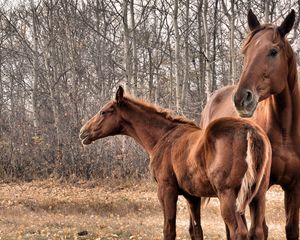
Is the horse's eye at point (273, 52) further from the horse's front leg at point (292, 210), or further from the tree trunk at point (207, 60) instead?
the tree trunk at point (207, 60)

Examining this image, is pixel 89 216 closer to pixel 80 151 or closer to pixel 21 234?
pixel 21 234

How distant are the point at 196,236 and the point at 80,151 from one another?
443 inches

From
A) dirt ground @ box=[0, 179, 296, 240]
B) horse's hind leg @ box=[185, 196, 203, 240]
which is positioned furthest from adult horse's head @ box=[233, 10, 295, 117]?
dirt ground @ box=[0, 179, 296, 240]

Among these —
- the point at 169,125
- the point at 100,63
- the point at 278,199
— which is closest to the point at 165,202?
Result: the point at 169,125

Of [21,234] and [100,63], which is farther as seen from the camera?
[100,63]

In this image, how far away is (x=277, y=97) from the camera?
5602 millimetres

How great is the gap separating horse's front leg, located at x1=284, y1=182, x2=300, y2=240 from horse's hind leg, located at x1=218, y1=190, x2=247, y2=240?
3.47 feet

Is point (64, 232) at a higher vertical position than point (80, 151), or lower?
lower

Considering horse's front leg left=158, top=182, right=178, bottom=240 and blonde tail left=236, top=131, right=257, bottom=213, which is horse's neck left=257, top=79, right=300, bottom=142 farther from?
horse's front leg left=158, top=182, right=178, bottom=240

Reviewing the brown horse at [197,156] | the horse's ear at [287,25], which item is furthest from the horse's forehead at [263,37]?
the brown horse at [197,156]

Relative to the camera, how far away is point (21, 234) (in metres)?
8.96

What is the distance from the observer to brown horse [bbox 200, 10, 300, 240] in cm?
504

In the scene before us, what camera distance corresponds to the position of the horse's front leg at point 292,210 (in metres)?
5.62

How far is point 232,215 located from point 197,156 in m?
0.78
